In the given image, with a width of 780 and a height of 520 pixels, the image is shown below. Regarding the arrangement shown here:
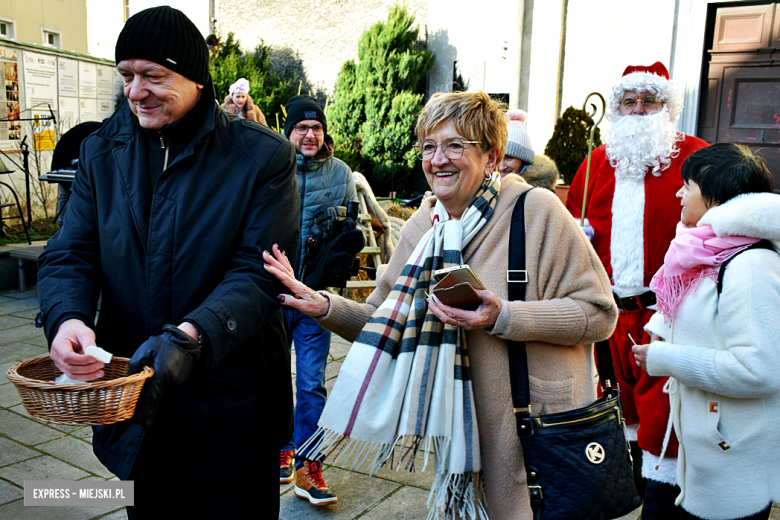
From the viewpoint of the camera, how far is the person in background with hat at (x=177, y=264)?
1939 mm

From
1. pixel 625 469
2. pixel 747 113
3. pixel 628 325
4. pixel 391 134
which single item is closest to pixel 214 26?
pixel 391 134

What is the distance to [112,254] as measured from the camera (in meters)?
2.02

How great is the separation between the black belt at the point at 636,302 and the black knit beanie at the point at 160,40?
2.62m

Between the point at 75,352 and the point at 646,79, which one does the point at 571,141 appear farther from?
the point at 75,352

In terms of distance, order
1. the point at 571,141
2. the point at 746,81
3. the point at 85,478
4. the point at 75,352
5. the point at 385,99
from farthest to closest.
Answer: the point at 385,99
the point at 571,141
the point at 746,81
the point at 85,478
the point at 75,352

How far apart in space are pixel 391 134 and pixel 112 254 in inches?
466

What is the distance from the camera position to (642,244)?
12.1 ft

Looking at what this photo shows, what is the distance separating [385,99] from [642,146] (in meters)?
10.4

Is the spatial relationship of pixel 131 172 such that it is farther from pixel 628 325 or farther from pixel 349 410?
pixel 628 325

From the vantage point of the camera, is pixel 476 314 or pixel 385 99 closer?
pixel 476 314

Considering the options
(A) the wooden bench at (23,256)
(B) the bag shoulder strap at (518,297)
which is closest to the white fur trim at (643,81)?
(B) the bag shoulder strap at (518,297)

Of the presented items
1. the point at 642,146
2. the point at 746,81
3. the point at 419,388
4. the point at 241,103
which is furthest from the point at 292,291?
the point at 746,81

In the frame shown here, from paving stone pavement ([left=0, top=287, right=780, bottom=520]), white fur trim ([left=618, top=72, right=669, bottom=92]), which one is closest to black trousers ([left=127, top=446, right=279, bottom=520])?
paving stone pavement ([left=0, top=287, right=780, bottom=520])

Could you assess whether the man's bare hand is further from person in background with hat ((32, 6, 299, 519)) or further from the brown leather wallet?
the brown leather wallet
